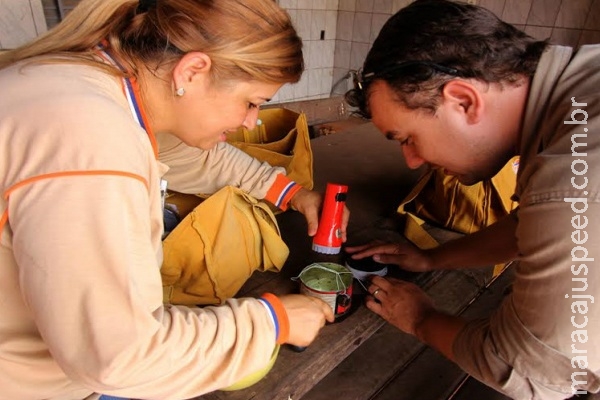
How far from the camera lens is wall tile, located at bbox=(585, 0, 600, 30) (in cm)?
328

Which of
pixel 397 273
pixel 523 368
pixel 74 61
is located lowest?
pixel 397 273

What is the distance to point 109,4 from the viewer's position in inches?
32.2

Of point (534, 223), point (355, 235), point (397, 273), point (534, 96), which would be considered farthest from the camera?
point (355, 235)

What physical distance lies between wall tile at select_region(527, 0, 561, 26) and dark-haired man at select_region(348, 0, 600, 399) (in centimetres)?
314

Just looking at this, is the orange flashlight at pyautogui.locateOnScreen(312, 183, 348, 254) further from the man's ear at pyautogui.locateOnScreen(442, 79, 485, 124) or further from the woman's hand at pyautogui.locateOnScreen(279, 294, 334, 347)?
the man's ear at pyautogui.locateOnScreen(442, 79, 485, 124)

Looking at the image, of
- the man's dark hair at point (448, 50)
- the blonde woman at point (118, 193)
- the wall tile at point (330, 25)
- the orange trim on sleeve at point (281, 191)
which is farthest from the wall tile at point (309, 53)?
the blonde woman at point (118, 193)

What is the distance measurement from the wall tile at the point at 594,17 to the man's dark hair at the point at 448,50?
3068 mm

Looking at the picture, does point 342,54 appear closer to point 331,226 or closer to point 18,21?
point 18,21

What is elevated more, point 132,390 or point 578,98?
point 578,98

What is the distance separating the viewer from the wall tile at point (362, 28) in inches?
181

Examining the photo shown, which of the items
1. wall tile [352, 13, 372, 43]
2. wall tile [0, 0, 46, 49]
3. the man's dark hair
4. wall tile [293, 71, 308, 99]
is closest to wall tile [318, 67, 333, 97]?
wall tile [293, 71, 308, 99]

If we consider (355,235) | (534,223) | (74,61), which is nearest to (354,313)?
(355,235)

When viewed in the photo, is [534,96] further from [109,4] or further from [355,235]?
[109,4]

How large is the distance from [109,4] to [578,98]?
941mm
